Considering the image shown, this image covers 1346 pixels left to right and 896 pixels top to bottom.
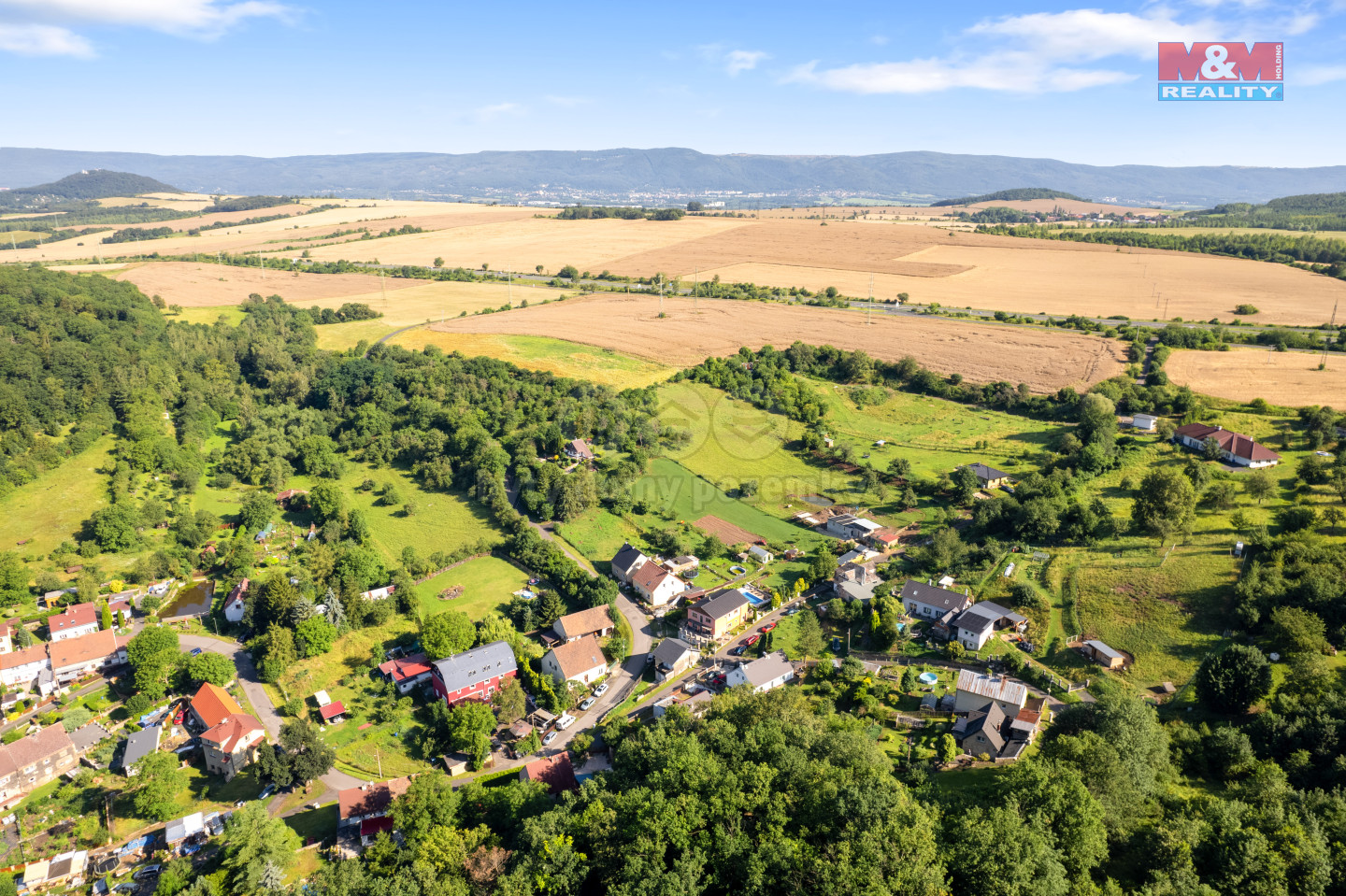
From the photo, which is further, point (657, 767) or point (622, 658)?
point (622, 658)

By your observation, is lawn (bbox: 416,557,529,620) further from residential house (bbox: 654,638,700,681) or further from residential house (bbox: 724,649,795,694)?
residential house (bbox: 724,649,795,694)

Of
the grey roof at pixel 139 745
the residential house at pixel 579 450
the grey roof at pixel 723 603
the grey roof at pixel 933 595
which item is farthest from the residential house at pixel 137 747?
the grey roof at pixel 933 595

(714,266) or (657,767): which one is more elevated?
(714,266)

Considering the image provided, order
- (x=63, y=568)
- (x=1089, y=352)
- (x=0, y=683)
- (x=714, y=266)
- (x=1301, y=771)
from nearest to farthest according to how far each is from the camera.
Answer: (x=1301, y=771) → (x=0, y=683) → (x=63, y=568) → (x=1089, y=352) → (x=714, y=266)

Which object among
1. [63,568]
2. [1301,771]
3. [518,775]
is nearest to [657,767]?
[518,775]

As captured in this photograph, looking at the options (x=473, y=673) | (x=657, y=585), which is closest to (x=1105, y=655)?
(x=657, y=585)

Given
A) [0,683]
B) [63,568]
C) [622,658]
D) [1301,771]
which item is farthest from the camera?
[63,568]

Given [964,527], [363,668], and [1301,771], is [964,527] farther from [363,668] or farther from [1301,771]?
[363,668]
